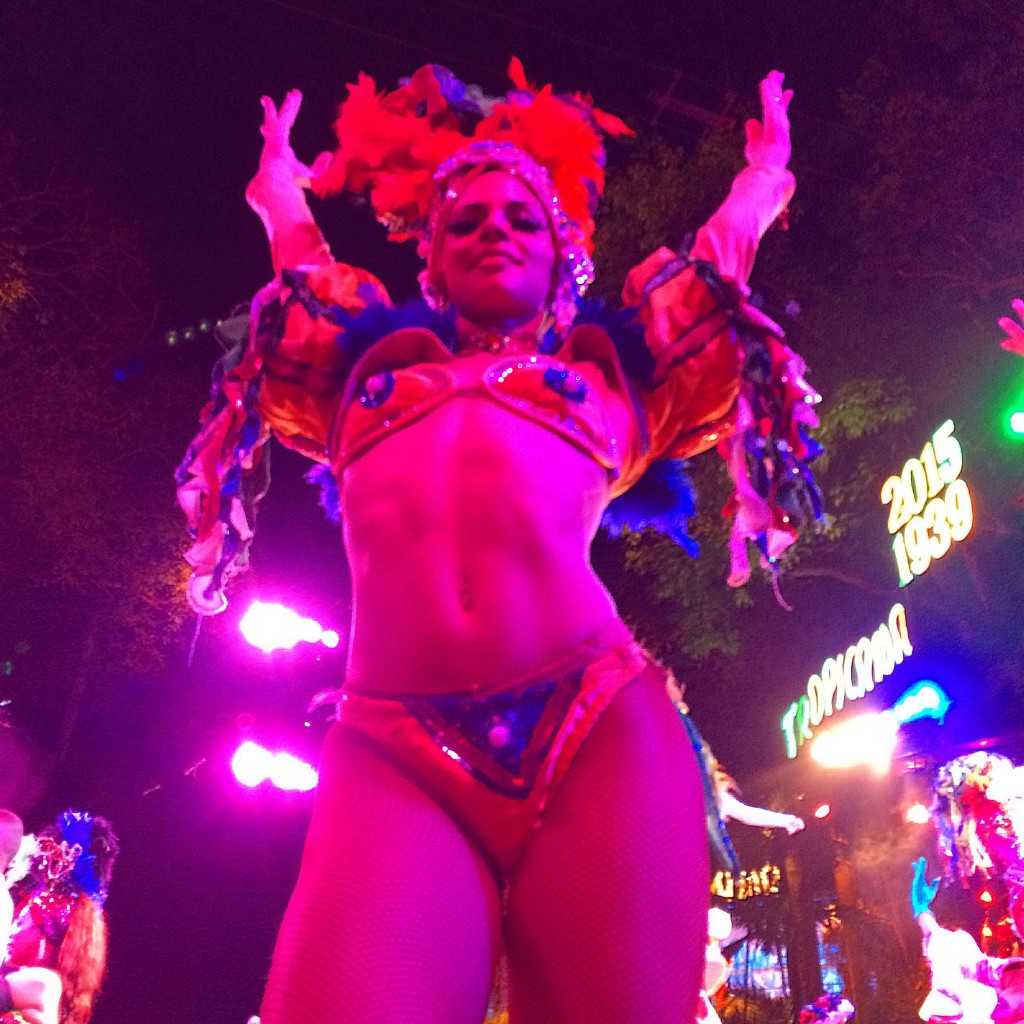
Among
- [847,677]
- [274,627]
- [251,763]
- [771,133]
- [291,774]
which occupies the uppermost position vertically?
[847,677]

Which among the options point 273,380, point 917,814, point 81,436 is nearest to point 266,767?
point 81,436

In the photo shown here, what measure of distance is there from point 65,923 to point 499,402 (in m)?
4.55

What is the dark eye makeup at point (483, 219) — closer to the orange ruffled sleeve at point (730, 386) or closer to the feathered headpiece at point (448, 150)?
the feathered headpiece at point (448, 150)

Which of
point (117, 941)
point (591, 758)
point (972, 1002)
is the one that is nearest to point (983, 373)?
point (972, 1002)

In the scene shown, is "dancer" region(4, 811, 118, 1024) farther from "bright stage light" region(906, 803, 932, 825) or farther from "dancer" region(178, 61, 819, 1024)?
"bright stage light" region(906, 803, 932, 825)

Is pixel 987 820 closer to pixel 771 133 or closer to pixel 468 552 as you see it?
pixel 771 133

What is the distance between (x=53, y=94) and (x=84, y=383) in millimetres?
2324

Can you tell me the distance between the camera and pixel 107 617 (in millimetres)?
9062

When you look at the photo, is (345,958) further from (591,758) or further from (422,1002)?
(591,758)

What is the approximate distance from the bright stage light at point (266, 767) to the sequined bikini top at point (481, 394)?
8729 mm

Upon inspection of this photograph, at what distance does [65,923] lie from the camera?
4.79 meters

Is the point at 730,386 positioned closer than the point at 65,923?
Yes

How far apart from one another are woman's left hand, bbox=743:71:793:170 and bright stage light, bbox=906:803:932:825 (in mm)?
10617

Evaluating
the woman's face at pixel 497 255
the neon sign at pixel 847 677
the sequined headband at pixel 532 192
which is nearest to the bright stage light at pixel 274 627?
the neon sign at pixel 847 677
